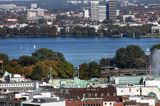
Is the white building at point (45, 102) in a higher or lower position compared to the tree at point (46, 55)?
higher

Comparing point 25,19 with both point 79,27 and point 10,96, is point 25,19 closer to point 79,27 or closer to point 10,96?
→ point 79,27

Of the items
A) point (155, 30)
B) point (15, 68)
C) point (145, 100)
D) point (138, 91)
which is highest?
point (145, 100)

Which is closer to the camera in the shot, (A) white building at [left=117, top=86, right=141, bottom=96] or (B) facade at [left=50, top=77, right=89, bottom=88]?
(A) white building at [left=117, top=86, right=141, bottom=96]

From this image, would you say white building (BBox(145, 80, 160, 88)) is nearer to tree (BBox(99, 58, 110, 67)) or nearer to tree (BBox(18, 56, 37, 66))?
tree (BBox(18, 56, 37, 66))

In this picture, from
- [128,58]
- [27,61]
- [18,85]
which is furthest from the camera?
[128,58]

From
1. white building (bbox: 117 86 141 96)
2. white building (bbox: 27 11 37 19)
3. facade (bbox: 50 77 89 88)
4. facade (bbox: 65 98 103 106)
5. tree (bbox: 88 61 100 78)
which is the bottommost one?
white building (bbox: 27 11 37 19)

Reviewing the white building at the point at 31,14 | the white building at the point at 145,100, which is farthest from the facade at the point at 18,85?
the white building at the point at 31,14

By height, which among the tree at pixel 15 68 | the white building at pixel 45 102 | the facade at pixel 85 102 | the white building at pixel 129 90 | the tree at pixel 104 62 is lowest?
the tree at pixel 104 62

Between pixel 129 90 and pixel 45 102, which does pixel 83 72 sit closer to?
pixel 129 90

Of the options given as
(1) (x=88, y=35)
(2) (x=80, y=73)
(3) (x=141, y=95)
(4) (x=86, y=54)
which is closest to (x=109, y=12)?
(1) (x=88, y=35)

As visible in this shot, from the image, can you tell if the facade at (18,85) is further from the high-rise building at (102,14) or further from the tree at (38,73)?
the high-rise building at (102,14)

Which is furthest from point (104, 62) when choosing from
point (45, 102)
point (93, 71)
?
point (45, 102)

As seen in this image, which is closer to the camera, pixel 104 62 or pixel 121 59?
pixel 104 62

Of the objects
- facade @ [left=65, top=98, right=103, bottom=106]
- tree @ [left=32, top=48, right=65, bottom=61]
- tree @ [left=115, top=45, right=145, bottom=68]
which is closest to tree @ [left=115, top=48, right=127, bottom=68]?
tree @ [left=115, top=45, right=145, bottom=68]
